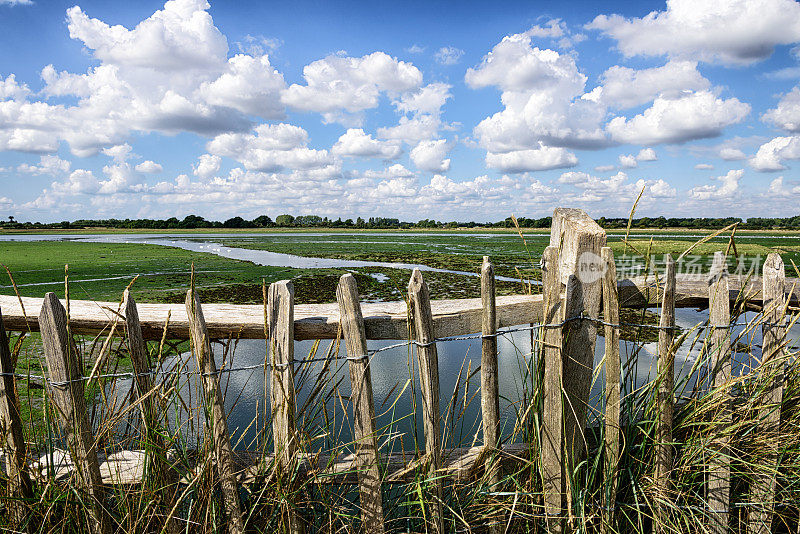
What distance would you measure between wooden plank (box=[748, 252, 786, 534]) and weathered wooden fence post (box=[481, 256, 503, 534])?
61.6 inches

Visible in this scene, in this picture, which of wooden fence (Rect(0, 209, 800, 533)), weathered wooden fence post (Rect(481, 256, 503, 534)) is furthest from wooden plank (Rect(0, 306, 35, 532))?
weathered wooden fence post (Rect(481, 256, 503, 534))

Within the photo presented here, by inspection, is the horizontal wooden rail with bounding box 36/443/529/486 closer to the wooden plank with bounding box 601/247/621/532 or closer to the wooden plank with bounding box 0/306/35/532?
the wooden plank with bounding box 0/306/35/532

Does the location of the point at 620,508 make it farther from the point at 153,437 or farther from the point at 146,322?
the point at 146,322

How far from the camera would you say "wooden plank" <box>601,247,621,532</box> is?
2.40 metres

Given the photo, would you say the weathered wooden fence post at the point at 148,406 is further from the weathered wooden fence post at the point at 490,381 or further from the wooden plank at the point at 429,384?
the weathered wooden fence post at the point at 490,381

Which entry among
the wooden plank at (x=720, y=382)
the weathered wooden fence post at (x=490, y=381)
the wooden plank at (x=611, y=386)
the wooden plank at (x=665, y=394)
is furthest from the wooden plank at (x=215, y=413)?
the wooden plank at (x=720, y=382)

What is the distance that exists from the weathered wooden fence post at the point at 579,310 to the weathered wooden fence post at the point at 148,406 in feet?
6.79

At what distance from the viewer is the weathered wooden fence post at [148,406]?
2207mm

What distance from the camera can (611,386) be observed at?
8.04ft

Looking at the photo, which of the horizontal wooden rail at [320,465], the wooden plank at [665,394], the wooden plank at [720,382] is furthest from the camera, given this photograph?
the wooden plank at [720,382]

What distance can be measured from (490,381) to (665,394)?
992mm

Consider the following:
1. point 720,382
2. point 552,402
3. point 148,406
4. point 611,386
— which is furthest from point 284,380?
point 720,382

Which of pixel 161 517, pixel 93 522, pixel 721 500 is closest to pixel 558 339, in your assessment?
pixel 721 500

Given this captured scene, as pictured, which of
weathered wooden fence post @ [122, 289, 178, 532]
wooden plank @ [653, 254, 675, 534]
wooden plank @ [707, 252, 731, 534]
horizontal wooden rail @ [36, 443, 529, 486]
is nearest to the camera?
weathered wooden fence post @ [122, 289, 178, 532]
